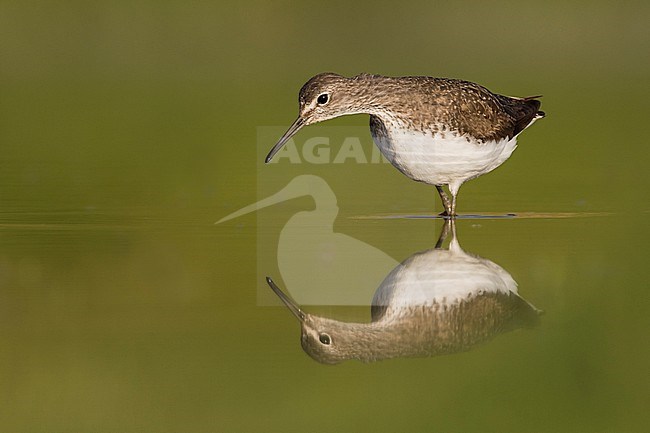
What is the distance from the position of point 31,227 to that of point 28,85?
14.7 meters

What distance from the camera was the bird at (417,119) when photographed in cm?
1182

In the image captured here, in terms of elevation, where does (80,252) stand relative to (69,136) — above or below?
below

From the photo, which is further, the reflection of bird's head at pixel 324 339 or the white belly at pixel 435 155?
the white belly at pixel 435 155

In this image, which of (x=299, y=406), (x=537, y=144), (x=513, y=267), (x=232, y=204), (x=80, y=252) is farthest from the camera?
(x=537, y=144)

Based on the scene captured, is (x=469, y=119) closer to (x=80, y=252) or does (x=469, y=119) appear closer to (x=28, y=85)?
(x=80, y=252)

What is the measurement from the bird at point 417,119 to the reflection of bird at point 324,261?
970 millimetres

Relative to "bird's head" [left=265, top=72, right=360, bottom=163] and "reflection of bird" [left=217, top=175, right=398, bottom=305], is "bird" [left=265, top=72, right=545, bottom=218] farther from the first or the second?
"reflection of bird" [left=217, top=175, right=398, bottom=305]

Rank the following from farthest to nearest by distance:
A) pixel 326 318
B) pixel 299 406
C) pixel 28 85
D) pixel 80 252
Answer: pixel 28 85
pixel 80 252
pixel 326 318
pixel 299 406

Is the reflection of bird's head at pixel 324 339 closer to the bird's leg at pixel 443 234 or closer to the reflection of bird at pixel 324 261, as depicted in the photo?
the reflection of bird at pixel 324 261

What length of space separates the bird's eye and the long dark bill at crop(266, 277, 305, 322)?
109 inches

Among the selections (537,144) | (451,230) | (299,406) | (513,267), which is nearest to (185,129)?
(537,144)

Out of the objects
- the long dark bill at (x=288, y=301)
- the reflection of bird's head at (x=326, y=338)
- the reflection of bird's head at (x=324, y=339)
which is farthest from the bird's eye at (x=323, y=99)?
the reflection of bird's head at (x=324, y=339)

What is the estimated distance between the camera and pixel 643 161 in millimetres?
16359

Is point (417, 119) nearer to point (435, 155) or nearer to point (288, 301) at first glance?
point (435, 155)
